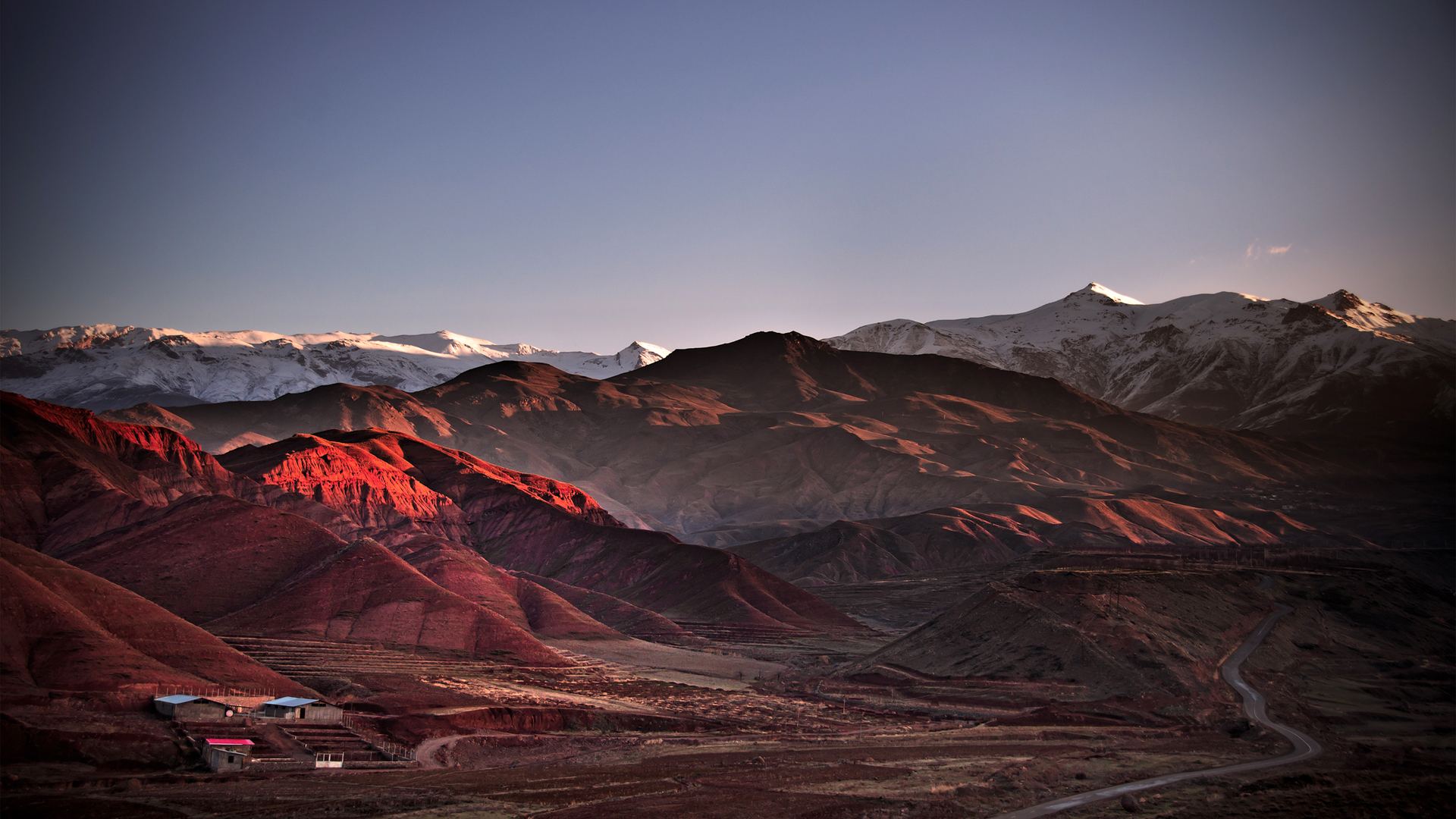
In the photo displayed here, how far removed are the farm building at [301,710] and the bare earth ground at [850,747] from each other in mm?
2855

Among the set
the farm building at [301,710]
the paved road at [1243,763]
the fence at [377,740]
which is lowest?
the paved road at [1243,763]

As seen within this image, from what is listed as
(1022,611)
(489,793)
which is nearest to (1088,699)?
(1022,611)

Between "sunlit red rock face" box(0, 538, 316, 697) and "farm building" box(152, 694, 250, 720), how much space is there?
2.97 metres

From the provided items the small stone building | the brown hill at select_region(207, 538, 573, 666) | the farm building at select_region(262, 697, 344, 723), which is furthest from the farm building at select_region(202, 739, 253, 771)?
the brown hill at select_region(207, 538, 573, 666)

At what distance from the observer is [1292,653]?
92.6 meters

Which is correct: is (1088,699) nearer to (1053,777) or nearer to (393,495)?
(1053,777)

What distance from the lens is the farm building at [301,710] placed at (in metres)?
65.4

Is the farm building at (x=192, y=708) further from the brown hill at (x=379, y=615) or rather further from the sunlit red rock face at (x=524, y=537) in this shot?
the sunlit red rock face at (x=524, y=537)

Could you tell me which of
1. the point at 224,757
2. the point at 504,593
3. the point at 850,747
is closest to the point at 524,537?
the point at 504,593

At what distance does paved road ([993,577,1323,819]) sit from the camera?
5109 centimetres

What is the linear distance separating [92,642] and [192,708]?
33.6 ft

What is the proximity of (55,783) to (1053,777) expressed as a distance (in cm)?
4640

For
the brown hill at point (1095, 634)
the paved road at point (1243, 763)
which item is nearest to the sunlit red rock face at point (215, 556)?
the brown hill at point (1095, 634)

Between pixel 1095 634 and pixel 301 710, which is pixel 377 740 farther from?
pixel 1095 634
